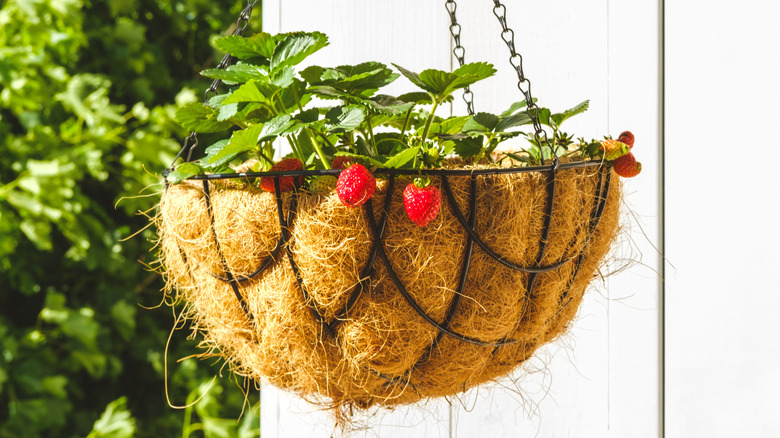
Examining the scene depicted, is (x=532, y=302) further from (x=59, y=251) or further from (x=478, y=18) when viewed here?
(x=59, y=251)

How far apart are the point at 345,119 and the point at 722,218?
2.10 ft

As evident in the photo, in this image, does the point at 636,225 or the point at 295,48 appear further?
the point at 636,225

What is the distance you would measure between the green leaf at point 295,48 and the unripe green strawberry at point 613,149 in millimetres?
261

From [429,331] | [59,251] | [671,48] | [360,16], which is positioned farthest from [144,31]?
[429,331]

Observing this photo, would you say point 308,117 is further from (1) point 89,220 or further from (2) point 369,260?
(1) point 89,220

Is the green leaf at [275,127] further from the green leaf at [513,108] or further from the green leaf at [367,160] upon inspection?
the green leaf at [513,108]

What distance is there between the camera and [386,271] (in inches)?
19.0

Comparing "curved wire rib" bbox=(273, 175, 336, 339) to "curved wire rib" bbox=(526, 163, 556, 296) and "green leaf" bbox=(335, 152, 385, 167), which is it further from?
"curved wire rib" bbox=(526, 163, 556, 296)

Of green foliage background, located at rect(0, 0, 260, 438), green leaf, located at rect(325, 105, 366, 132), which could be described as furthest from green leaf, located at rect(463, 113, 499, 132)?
green foliage background, located at rect(0, 0, 260, 438)

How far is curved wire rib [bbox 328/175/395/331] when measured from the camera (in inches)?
18.2

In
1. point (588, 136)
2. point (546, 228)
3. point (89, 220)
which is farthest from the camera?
point (89, 220)

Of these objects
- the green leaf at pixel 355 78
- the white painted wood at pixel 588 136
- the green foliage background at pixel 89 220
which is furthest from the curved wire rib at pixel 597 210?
the green foliage background at pixel 89 220

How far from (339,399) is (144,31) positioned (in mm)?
1266

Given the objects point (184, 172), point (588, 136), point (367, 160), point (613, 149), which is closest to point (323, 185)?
point (367, 160)
